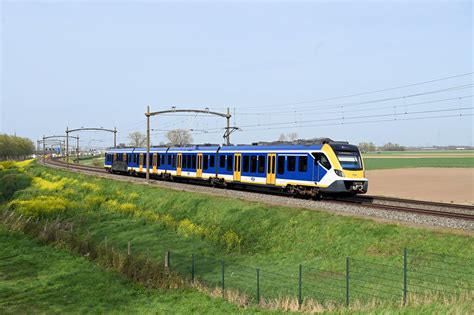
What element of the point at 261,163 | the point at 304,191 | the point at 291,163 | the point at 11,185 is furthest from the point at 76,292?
the point at 11,185

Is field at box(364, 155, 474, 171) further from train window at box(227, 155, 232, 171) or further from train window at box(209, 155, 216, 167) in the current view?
train window at box(227, 155, 232, 171)

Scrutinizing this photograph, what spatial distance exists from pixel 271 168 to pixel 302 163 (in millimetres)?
3159

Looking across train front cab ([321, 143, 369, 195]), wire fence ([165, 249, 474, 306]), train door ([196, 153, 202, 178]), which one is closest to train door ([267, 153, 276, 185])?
train front cab ([321, 143, 369, 195])

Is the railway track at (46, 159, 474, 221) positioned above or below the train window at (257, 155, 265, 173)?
below

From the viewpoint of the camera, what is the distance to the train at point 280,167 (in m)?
26.5

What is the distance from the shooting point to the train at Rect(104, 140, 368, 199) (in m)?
26.5

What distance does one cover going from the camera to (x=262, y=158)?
31.8 metres

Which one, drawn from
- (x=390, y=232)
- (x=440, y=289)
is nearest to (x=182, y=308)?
(x=440, y=289)

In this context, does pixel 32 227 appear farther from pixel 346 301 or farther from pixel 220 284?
pixel 346 301

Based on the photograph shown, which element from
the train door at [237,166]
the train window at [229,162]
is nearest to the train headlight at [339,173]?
the train door at [237,166]

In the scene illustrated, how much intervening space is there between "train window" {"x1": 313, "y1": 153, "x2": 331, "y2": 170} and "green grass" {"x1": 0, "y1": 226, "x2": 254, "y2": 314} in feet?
41.3

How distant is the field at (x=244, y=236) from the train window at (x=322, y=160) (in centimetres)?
354

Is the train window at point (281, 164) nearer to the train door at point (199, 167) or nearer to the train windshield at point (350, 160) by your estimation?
the train windshield at point (350, 160)

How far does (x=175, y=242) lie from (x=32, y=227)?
9184 mm
